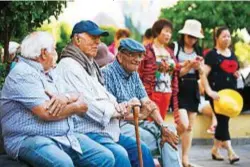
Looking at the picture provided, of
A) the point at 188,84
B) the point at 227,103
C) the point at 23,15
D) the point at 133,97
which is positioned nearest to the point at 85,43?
the point at 133,97

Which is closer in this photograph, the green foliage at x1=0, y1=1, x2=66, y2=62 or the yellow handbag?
the green foliage at x1=0, y1=1, x2=66, y2=62

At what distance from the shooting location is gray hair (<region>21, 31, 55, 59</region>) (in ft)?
15.3

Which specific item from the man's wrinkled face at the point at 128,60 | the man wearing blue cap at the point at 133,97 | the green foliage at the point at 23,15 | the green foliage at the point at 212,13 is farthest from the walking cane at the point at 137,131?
the green foliage at the point at 212,13

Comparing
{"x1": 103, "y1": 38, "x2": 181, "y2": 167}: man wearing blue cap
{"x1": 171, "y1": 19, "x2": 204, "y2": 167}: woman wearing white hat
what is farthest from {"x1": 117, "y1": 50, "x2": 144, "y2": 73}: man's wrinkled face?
{"x1": 171, "y1": 19, "x2": 204, "y2": 167}: woman wearing white hat

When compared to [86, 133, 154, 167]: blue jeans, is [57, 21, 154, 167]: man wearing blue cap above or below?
above

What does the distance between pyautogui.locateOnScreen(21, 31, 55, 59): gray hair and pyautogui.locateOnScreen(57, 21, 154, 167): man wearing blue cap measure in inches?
11.8

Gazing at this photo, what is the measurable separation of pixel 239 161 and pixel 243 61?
12.7 m

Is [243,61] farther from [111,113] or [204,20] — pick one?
[111,113]

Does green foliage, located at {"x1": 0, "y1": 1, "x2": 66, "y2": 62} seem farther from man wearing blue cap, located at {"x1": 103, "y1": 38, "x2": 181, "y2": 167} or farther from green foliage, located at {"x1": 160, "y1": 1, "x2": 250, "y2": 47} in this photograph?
green foliage, located at {"x1": 160, "y1": 1, "x2": 250, "y2": 47}

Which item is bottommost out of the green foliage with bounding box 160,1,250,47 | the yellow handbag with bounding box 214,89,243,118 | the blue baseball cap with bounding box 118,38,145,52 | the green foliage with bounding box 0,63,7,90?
the green foliage with bounding box 160,1,250,47

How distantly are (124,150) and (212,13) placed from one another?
572 inches

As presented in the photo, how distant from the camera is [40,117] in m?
4.45

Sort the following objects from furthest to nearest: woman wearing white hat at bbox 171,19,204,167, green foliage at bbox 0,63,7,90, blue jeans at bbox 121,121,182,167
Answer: woman wearing white hat at bbox 171,19,204,167
green foliage at bbox 0,63,7,90
blue jeans at bbox 121,121,182,167

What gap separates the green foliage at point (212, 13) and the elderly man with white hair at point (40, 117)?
1403 centimetres
